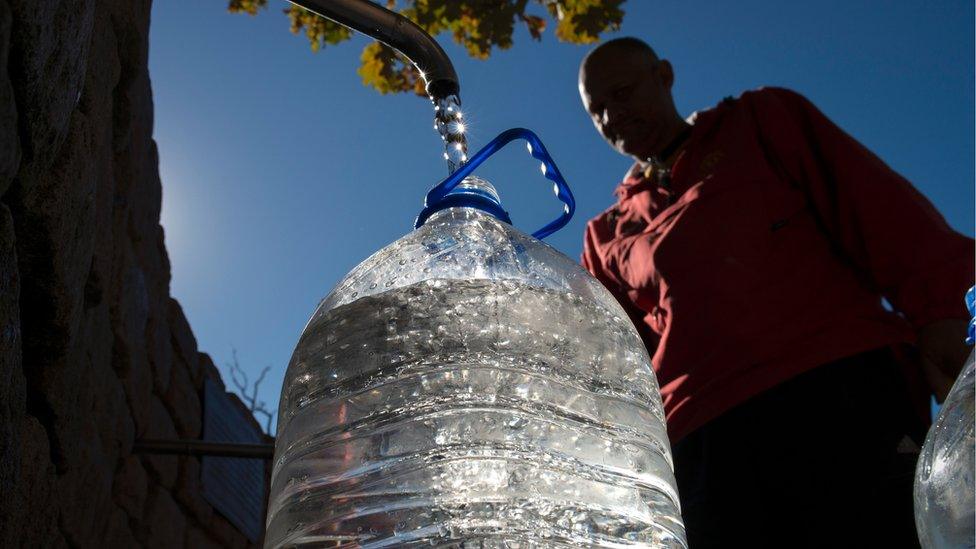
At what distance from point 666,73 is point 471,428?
2.20 m

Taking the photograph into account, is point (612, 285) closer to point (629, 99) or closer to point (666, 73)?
point (629, 99)

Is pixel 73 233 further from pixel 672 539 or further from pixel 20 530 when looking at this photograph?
pixel 672 539

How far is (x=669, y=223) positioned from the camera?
2.20 metres

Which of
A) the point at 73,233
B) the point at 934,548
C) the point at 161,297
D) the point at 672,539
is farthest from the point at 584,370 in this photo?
the point at 161,297

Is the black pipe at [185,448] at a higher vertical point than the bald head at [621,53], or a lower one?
lower

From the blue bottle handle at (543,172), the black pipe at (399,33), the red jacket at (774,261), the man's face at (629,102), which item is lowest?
the blue bottle handle at (543,172)

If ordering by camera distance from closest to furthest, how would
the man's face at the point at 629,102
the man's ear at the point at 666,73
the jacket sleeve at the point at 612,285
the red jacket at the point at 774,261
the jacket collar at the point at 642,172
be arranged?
→ the red jacket at the point at 774,261
the jacket sleeve at the point at 612,285
the jacket collar at the point at 642,172
the man's face at the point at 629,102
the man's ear at the point at 666,73

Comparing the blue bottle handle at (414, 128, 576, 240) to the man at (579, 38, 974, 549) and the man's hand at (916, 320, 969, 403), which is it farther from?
the man's hand at (916, 320, 969, 403)

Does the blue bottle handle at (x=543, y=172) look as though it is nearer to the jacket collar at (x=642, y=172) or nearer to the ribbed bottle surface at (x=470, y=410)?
the ribbed bottle surface at (x=470, y=410)

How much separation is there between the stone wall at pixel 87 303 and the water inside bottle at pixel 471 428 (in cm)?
33

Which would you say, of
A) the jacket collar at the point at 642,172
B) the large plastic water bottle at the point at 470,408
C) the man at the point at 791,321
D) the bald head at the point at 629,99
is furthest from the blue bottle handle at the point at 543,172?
the bald head at the point at 629,99

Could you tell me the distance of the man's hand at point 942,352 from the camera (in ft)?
5.90

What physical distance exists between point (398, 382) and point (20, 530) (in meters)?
0.49

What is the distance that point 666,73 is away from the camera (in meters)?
2.98
